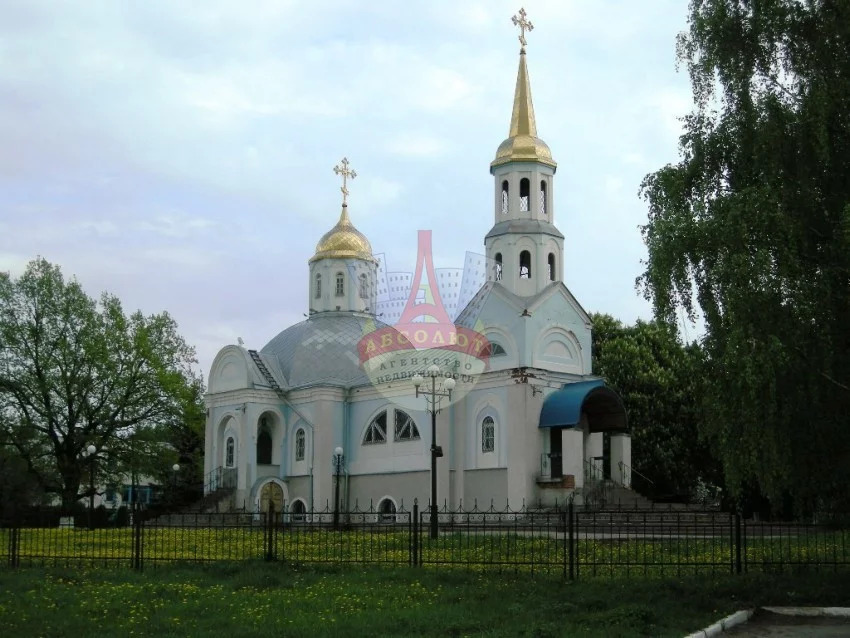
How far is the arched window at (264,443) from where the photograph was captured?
4084 cm

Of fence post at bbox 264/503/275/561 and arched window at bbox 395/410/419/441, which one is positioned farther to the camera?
arched window at bbox 395/410/419/441

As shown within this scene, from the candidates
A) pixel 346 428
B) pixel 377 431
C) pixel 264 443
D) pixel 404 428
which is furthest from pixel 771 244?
pixel 264 443

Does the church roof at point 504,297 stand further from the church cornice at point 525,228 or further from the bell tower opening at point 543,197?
the bell tower opening at point 543,197

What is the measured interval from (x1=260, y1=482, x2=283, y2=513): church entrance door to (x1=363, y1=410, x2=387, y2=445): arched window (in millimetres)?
3968

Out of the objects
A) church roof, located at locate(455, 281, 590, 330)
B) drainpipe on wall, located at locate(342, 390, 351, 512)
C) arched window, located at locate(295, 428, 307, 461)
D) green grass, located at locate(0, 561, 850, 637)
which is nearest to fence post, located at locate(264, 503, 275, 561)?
green grass, located at locate(0, 561, 850, 637)

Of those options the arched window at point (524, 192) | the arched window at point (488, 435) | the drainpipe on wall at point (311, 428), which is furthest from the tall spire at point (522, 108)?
the drainpipe on wall at point (311, 428)

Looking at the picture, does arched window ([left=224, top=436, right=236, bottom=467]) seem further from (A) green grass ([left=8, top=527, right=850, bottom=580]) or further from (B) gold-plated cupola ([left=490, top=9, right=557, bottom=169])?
(A) green grass ([left=8, top=527, right=850, bottom=580])

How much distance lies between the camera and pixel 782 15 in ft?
49.2

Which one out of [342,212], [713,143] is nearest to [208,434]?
[342,212]

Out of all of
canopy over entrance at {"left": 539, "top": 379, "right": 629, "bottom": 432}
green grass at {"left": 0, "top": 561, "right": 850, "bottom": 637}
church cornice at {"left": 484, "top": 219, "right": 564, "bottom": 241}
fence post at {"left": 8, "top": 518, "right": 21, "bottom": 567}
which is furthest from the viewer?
church cornice at {"left": 484, "top": 219, "right": 564, "bottom": 241}

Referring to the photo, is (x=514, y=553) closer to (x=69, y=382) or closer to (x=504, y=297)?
(x=504, y=297)

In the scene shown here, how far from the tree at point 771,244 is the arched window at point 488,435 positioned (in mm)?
17739

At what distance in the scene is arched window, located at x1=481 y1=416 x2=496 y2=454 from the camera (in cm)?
3344

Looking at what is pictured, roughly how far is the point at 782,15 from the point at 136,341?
31.8 m
